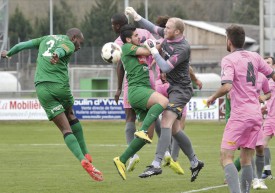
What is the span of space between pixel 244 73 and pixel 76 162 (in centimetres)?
706

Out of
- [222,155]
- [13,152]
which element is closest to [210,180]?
[222,155]

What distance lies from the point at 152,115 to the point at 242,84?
2.83m

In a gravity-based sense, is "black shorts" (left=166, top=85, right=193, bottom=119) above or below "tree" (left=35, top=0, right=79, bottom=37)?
above

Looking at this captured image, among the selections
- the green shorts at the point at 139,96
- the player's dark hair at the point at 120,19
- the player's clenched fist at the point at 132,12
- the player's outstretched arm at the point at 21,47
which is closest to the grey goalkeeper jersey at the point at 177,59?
the green shorts at the point at 139,96

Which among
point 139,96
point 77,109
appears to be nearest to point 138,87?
point 139,96

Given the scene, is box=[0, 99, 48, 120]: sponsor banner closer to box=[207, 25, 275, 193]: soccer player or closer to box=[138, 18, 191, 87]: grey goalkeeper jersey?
box=[138, 18, 191, 87]: grey goalkeeper jersey

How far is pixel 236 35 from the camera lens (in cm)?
992

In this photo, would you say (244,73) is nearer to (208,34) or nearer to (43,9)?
(208,34)

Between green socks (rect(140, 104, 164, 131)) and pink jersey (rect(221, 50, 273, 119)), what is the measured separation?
2.65 meters

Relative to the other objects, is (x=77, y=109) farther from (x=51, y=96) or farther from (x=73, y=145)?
(x=73, y=145)

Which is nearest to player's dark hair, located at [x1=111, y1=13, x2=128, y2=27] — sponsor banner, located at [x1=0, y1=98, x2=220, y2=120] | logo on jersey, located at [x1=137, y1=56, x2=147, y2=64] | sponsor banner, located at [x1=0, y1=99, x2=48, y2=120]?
logo on jersey, located at [x1=137, y1=56, x2=147, y2=64]

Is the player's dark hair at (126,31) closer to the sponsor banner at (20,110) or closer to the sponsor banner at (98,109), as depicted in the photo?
the sponsor banner at (98,109)

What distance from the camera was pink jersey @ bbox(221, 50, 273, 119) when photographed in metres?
9.91

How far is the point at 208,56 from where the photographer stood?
7869 centimetres
